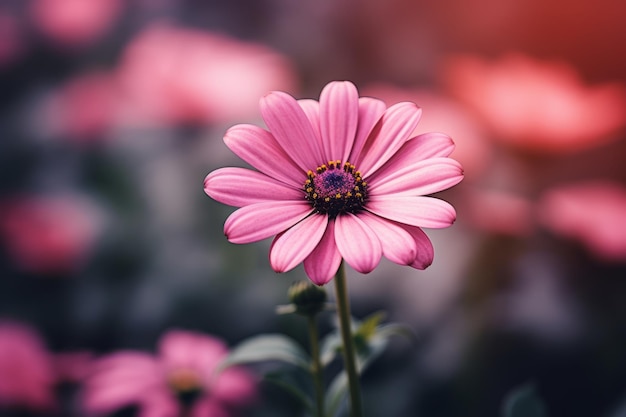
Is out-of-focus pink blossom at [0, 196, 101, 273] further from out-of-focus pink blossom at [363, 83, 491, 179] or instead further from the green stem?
the green stem

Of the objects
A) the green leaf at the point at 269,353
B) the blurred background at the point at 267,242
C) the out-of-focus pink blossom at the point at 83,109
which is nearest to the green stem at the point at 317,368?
the green leaf at the point at 269,353

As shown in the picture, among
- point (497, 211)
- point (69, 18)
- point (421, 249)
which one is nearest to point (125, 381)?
point (421, 249)

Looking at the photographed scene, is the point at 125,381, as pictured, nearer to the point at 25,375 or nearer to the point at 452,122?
the point at 25,375

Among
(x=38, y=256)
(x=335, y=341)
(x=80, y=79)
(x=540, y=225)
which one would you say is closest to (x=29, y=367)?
(x=38, y=256)

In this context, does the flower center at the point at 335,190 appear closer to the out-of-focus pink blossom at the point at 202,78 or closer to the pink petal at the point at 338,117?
the pink petal at the point at 338,117

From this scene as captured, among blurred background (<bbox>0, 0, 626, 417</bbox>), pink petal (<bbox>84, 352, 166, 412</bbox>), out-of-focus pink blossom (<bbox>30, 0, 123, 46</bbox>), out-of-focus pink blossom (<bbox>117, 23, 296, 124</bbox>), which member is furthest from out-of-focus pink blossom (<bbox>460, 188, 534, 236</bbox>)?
out-of-focus pink blossom (<bbox>30, 0, 123, 46</bbox>)

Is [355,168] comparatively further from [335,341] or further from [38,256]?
[38,256]
